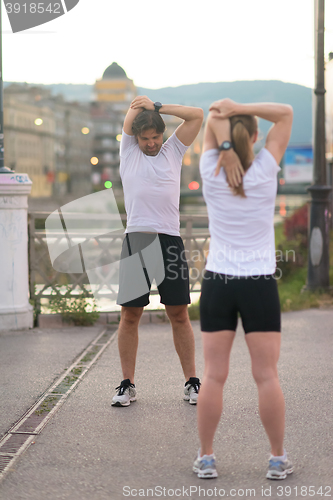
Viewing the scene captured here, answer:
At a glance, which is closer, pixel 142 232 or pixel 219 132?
pixel 219 132

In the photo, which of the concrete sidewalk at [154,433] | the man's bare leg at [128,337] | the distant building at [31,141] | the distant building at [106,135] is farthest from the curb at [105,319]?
the distant building at [106,135]

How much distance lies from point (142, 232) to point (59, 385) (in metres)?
1.43

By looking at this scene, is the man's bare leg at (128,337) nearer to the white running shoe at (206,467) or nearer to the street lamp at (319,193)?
the white running shoe at (206,467)

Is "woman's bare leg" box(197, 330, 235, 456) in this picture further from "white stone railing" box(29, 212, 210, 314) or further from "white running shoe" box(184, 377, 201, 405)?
"white stone railing" box(29, 212, 210, 314)

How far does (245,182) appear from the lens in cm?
280

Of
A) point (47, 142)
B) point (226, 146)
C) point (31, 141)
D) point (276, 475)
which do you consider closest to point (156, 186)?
point (226, 146)

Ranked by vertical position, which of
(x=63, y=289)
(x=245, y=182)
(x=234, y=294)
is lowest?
(x=63, y=289)

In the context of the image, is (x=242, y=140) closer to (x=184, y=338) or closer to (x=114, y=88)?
(x=184, y=338)

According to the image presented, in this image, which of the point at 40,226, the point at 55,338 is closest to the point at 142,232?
the point at 55,338

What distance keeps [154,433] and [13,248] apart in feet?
11.6

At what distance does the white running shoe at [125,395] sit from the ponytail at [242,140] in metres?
1.94

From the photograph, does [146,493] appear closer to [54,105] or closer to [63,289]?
[63,289]

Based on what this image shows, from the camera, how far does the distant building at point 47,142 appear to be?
8944 cm

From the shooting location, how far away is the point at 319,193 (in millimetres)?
8469
